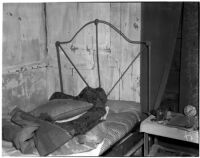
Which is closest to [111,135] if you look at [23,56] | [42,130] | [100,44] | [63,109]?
[63,109]

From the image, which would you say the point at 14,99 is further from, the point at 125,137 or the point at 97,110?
the point at 125,137

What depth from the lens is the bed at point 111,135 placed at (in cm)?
193

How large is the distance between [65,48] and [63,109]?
41.4 inches

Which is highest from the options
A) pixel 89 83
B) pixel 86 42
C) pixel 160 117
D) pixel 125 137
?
pixel 86 42

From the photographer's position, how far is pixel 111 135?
7.38 ft

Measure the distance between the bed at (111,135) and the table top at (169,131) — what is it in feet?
0.43

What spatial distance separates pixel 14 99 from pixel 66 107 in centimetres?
83

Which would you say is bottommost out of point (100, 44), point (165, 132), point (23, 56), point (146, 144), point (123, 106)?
point (146, 144)

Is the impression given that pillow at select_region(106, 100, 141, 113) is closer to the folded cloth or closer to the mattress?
the mattress

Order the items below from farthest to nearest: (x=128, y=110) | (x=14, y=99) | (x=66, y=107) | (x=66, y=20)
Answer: (x=66, y=20) → (x=14, y=99) → (x=128, y=110) → (x=66, y=107)

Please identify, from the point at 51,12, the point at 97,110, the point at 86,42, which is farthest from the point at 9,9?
the point at 97,110

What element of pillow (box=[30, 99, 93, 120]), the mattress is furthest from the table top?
pillow (box=[30, 99, 93, 120])

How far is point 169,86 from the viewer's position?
9.19 ft

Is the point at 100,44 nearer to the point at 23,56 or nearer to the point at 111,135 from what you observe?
the point at 23,56
